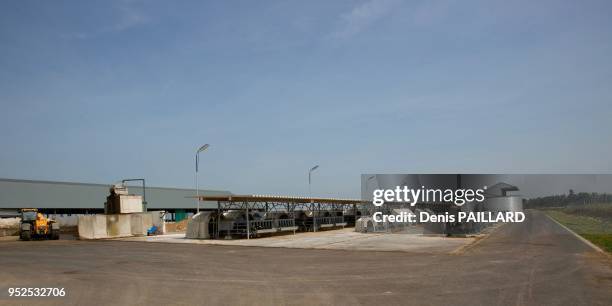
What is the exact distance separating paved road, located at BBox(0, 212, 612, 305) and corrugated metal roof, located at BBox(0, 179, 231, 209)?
4772 cm

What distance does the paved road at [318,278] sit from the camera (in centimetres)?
1379

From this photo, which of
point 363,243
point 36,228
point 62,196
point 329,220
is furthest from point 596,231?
point 62,196

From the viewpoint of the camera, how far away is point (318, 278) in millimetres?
17547

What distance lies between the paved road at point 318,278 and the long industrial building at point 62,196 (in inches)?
1662

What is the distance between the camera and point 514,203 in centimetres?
8150

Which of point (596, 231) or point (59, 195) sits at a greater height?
point (59, 195)

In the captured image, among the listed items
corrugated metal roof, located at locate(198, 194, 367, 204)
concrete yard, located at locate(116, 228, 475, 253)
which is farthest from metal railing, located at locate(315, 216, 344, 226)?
concrete yard, located at locate(116, 228, 475, 253)

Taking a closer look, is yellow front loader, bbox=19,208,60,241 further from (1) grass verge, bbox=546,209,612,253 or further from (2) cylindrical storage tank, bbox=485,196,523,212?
(2) cylindrical storage tank, bbox=485,196,523,212

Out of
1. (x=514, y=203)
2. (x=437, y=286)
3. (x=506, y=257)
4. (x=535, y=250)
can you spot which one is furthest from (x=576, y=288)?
(x=514, y=203)

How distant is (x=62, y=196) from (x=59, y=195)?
0.52 metres

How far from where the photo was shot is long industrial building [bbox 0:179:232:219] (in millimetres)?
71875

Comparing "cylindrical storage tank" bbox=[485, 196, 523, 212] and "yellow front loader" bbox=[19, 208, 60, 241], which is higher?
"yellow front loader" bbox=[19, 208, 60, 241]

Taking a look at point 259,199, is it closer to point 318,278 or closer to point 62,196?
point 318,278

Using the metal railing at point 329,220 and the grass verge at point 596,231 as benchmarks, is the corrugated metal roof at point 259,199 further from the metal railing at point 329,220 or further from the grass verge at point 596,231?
the grass verge at point 596,231
